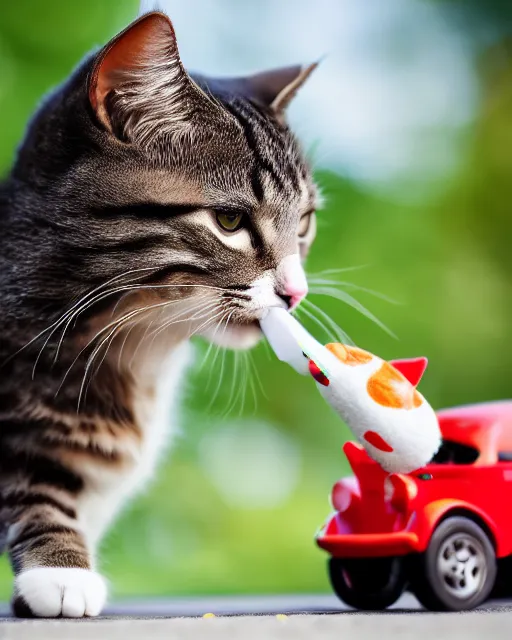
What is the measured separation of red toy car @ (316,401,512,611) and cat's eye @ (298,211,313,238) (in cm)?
39

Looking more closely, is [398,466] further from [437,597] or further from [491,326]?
[491,326]

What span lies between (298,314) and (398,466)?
351 millimetres

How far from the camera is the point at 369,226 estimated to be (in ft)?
7.16

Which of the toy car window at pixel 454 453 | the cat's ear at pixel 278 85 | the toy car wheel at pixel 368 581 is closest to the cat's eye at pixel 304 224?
the cat's ear at pixel 278 85

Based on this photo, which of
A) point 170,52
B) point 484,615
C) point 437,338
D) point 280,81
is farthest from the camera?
point 437,338

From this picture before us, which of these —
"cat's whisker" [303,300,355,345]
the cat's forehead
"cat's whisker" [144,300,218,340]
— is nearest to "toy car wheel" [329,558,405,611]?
"cat's whisker" [303,300,355,345]

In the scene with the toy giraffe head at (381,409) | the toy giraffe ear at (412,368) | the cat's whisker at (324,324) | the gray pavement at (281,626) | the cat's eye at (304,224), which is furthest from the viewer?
the cat's eye at (304,224)

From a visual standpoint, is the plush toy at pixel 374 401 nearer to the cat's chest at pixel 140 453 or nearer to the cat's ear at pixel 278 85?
the cat's chest at pixel 140 453

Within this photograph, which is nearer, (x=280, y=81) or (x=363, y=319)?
(x=280, y=81)

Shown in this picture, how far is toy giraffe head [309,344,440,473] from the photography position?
3.63 ft

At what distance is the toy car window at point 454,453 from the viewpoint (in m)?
1.24

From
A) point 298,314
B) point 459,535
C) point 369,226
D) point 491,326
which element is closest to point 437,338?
point 491,326

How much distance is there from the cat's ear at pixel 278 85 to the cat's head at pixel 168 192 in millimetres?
190

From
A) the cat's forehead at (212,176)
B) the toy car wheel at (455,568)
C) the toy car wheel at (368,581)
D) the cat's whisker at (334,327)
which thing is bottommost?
the toy car wheel at (368,581)
